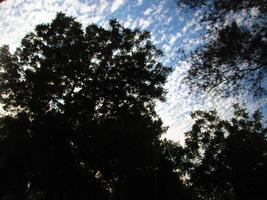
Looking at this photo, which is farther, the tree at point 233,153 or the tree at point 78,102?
the tree at point 233,153

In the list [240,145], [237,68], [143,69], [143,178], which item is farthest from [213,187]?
[237,68]

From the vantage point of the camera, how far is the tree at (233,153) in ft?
154

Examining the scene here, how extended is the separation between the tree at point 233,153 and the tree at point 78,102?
744 inches

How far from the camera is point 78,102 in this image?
29.3 m

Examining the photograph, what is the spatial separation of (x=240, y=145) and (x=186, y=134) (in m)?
8.58

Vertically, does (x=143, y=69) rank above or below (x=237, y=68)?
above

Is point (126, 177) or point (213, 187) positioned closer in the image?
point (126, 177)

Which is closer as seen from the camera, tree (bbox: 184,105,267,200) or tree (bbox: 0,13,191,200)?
tree (bbox: 0,13,191,200)

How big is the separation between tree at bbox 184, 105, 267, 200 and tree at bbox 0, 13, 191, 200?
18890 mm

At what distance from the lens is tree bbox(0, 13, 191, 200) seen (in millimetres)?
28062

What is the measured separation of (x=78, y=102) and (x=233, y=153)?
2901cm

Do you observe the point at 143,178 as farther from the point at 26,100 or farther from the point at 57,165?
the point at 26,100

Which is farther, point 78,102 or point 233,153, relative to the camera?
point 233,153

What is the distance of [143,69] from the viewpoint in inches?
1180
